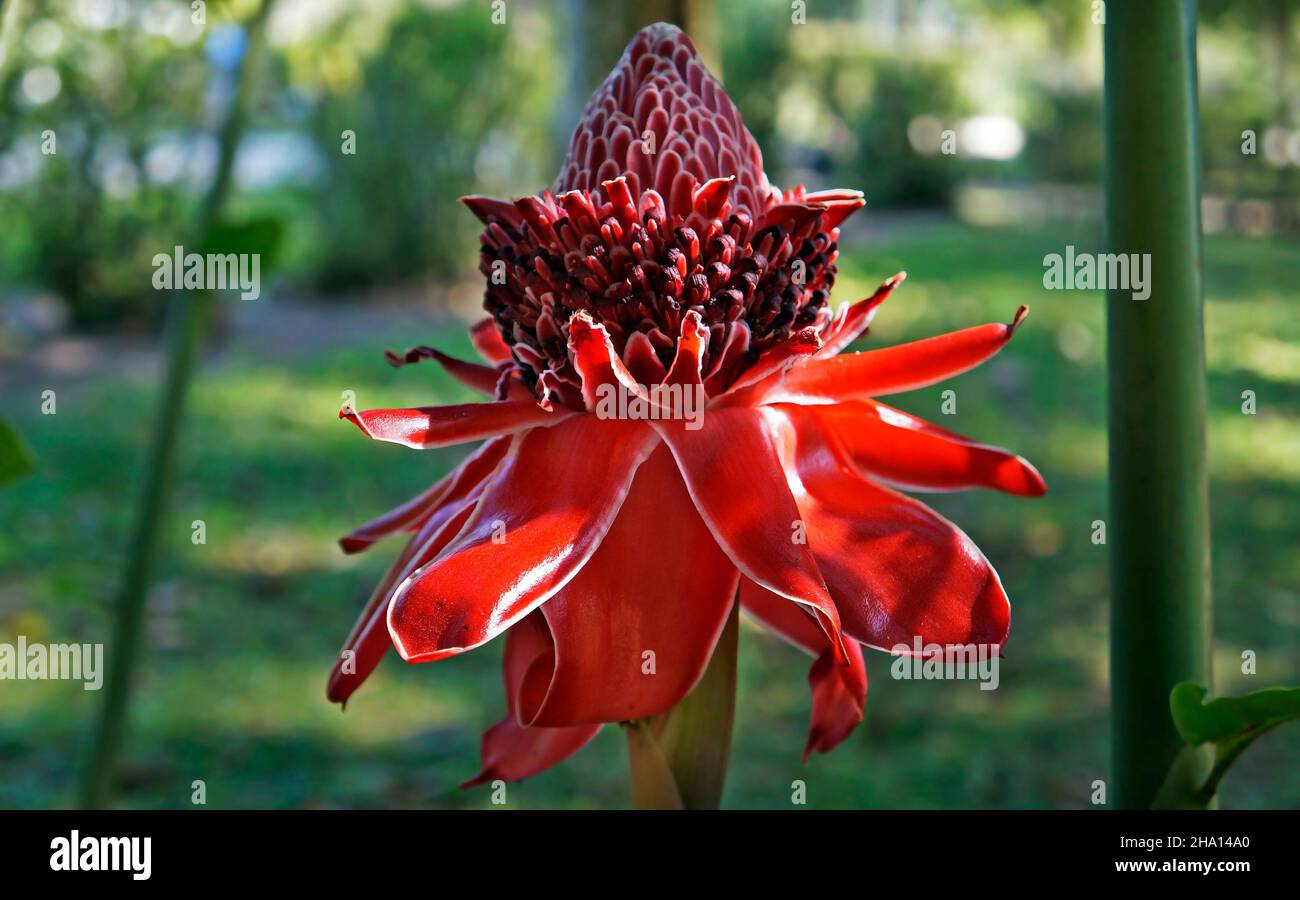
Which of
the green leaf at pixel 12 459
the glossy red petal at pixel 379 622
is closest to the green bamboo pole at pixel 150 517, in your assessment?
the green leaf at pixel 12 459

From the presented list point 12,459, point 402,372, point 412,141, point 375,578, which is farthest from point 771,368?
point 412,141

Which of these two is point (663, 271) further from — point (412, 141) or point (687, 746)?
point (412, 141)

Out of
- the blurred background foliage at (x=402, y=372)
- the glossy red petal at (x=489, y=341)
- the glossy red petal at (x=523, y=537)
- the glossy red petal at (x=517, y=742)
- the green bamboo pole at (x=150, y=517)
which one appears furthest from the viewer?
the blurred background foliage at (x=402, y=372)

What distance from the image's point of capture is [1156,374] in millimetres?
675

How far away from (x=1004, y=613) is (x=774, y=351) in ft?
0.60

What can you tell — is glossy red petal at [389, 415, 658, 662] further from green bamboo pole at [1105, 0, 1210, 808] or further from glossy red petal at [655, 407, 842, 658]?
green bamboo pole at [1105, 0, 1210, 808]

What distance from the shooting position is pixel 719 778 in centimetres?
72

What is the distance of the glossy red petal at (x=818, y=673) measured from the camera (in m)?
0.70

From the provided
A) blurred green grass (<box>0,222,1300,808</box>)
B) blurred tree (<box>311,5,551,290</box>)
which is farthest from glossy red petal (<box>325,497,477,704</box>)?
blurred tree (<box>311,5,551,290</box>)

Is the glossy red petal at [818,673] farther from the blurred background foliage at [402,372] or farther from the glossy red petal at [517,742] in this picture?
the blurred background foliage at [402,372]

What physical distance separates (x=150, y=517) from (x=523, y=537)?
72 cm

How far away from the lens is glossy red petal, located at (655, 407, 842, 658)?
0.61 metres
